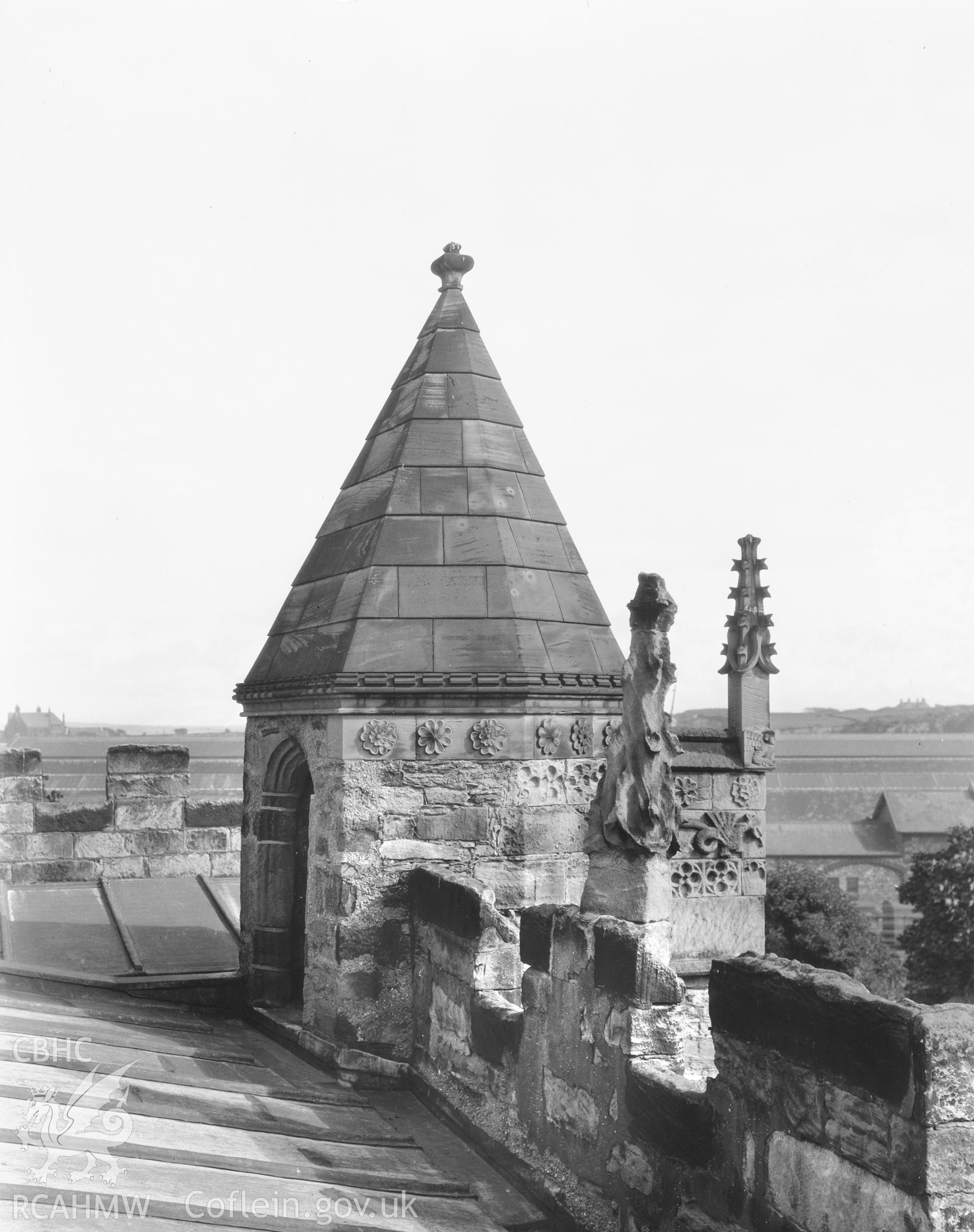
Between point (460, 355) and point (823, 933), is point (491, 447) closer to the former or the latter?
point (460, 355)

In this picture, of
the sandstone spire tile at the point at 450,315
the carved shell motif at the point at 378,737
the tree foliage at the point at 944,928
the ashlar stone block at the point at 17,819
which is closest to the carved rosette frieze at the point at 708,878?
Answer: the carved shell motif at the point at 378,737

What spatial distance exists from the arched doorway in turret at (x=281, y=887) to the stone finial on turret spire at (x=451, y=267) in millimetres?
3145

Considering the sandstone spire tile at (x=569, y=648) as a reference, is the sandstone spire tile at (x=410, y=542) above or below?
above

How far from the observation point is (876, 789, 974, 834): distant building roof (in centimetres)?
4869

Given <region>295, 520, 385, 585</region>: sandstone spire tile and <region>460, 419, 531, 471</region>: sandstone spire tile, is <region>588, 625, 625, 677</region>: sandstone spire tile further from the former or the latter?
<region>295, 520, 385, 585</region>: sandstone spire tile

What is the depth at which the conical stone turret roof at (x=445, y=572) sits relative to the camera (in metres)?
6.10

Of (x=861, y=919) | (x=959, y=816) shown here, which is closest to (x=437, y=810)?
(x=861, y=919)

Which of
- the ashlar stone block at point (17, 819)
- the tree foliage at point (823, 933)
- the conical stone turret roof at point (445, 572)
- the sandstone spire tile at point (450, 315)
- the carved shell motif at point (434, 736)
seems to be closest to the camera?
the carved shell motif at point (434, 736)

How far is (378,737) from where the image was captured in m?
5.97

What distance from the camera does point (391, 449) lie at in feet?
23.1

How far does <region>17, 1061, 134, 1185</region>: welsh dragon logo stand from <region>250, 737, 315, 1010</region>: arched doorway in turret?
7.72 ft

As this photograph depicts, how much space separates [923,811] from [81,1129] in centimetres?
5034

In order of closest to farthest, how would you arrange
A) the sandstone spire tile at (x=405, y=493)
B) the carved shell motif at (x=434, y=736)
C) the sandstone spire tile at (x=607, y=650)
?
the carved shell motif at (x=434, y=736) < the sandstone spire tile at (x=607, y=650) < the sandstone spire tile at (x=405, y=493)

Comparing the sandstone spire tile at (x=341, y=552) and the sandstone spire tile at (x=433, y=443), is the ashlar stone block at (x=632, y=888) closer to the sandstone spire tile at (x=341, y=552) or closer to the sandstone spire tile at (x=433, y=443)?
the sandstone spire tile at (x=341, y=552)
